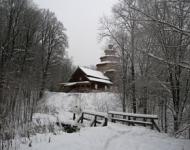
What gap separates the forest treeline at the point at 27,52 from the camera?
13.2m

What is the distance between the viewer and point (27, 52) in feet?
86.8

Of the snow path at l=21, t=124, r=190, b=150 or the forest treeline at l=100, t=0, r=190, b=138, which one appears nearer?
the snow path at l=21, t=124, r=190, b=150

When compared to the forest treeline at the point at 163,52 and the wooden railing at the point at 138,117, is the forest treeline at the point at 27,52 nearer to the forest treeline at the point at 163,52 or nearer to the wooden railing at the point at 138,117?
the wooden railing at the point at 138,117

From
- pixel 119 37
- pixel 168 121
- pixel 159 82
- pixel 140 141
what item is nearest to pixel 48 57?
pixel 119 37

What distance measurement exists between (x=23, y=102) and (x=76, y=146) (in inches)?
333

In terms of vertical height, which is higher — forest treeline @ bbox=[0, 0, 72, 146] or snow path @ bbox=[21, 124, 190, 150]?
forest treeline @ bbox=[0, 0, 72, 146]

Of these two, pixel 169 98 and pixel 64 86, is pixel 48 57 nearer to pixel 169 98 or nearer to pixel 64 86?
pixel 64 86

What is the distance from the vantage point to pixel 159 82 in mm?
10875

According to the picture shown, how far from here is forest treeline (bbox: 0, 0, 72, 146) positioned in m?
13.2

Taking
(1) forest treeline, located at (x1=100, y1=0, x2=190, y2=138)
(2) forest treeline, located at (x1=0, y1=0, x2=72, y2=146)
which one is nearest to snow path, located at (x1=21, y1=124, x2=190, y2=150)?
(1) forest treeline, located at (x1=100, y1=0, x2=190, y2=138)

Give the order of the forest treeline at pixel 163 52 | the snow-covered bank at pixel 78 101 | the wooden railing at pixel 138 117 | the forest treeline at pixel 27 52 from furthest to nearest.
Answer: the snow-covered bank at pixel 78 101 → the forest treeline at pixel 27 52 → the wooden railing at pixel 138 117 → the forest treeline at pixel 163 52

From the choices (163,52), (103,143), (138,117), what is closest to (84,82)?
(138,117)

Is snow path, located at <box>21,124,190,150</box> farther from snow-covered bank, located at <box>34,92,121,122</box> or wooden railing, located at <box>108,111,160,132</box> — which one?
snow-covered bank, located at <box>34,92,121,122</box>

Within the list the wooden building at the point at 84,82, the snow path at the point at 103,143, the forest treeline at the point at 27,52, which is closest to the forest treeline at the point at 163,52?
the snow path at the point at 103,143
